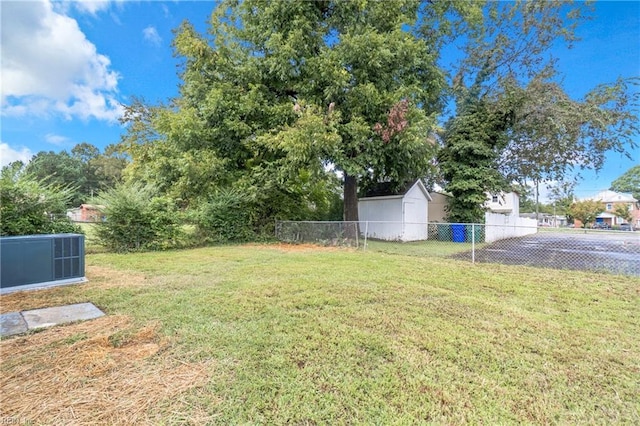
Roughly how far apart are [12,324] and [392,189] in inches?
565

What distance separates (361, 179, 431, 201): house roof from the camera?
48.8 ft

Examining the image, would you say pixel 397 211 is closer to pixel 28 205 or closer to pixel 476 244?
pixel 476 244

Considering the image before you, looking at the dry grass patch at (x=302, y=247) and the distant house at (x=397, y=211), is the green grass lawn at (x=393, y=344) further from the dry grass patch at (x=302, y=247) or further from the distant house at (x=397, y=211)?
the distant house at (x=397, y=211)

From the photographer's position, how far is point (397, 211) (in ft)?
47.6

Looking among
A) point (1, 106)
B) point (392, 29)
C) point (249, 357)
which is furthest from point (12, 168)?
point (392, 29)

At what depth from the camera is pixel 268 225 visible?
12930 millimetres

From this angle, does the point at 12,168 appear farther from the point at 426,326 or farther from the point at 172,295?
the point at 426,326

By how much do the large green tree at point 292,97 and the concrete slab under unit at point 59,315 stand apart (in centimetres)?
715

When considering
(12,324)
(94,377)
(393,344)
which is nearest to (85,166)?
(12,324)

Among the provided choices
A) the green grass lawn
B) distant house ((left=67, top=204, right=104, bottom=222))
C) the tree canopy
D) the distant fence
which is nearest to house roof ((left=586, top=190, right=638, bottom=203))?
the distant fence

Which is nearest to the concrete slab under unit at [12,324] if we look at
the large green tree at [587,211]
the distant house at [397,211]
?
the distant house at [397,211]

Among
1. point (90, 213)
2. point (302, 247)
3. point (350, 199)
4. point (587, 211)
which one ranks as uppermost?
point (350, 199)

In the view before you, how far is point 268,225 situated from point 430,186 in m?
10.9

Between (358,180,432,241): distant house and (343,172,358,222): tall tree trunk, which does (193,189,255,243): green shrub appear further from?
(358,180,432,241): distant house
